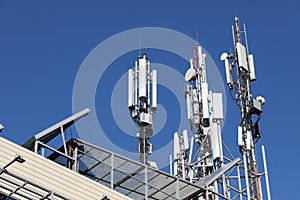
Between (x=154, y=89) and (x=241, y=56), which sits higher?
(x=241, y=56)

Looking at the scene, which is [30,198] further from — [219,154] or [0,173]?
[219,154]

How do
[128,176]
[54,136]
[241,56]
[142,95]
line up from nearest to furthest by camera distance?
[54,136]
[128,176]
[142,95]
[241,56]

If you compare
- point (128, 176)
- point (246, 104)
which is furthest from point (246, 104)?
point (128, 176)

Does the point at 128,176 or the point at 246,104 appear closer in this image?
the point at 128,176

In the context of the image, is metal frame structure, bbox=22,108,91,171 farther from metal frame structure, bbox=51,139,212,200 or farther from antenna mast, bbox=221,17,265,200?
antenna mast, bbox=221,17,265,200

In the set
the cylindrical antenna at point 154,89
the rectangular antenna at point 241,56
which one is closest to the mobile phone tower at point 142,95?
the cylindrical antenna at point 154,89

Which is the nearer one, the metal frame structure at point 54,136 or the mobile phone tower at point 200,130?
the metal frame structure at point 54,136

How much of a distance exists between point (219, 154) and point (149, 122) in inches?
150

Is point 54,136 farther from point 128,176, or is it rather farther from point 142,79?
point 142,79

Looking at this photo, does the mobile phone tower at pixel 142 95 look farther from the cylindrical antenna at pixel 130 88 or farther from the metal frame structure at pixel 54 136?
the metal frame structure at pixel 54 136

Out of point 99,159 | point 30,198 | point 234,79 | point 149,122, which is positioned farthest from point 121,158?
point 234,79

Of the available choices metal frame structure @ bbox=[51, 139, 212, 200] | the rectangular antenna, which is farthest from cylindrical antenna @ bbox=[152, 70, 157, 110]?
metal frame structure @ bbox=[51, 139, 212, 200]

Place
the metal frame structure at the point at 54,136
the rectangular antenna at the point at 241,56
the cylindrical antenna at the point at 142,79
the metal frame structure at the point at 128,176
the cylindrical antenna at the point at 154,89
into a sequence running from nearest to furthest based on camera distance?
the metal frame structure at the point at 54,136 → the metal frame structure at the point at 128,176 → the cylindrical antenna at the point at 142,79 → the cylindrical antenna at the point at 154,89 → the rectangular antenna at the point at 241,56

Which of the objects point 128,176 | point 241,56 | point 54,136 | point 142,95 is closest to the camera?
point 54,136
